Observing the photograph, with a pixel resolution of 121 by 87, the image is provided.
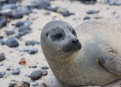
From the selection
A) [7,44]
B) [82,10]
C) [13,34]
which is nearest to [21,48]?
[7,44]

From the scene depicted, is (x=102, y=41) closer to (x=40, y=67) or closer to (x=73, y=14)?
(x=40, y=67)

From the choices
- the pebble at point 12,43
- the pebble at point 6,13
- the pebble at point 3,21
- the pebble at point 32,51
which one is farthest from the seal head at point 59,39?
the pebble at point 6,13

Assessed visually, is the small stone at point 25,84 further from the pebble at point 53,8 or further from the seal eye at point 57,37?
the pebble at point 53,8

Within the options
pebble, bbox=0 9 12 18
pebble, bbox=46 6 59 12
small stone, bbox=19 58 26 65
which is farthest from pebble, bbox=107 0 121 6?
small stone, bbox=19 58 26 65

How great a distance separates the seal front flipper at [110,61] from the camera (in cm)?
362

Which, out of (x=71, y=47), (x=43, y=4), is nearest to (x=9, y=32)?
(x=43, y=4)

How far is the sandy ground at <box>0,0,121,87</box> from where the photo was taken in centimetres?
462

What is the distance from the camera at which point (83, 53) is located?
3.66 m

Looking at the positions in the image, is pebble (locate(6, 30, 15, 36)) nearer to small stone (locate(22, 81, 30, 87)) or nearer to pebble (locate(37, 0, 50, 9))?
pebble (locate(37, 0, 50, 9))

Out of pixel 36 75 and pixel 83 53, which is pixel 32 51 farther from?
pixel 83 53

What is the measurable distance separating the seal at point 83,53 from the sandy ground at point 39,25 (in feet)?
2.30

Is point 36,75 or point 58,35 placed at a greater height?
point 58,35

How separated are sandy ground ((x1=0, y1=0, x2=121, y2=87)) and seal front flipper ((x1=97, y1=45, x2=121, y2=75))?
0.87 metres

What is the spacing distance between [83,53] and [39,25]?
8.67 feet
